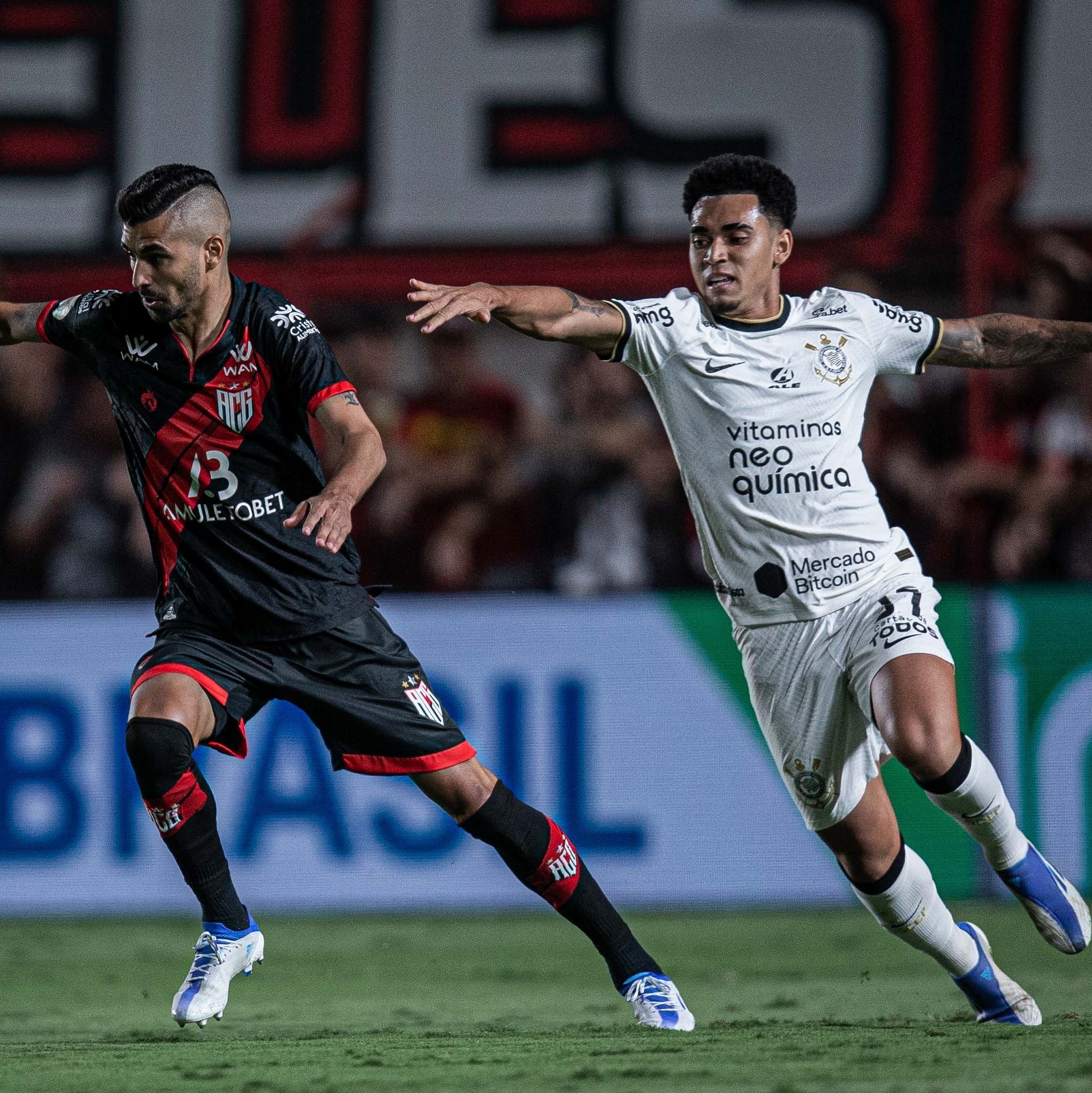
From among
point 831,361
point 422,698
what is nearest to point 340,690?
point 422,698

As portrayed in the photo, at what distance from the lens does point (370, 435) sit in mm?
4164

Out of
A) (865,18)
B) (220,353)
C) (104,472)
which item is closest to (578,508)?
(104,472)

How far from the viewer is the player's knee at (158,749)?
4125mm

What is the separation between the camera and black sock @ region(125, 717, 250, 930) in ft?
13.7

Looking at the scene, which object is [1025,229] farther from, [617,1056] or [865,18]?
[617,1056]

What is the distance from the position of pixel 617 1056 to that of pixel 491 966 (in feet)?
8.33

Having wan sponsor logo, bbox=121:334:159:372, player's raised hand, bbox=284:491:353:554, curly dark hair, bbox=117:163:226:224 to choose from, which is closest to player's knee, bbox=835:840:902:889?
player's raised hand, bbox=284:491:353:554

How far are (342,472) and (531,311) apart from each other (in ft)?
2.39

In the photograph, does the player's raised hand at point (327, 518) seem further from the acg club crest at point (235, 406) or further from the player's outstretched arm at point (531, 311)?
the acg club crest at point (235, 406)

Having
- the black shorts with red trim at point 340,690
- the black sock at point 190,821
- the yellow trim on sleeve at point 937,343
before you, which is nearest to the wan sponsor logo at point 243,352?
the black shorts with red trim at point 340,690

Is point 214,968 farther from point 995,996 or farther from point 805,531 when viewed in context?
point 995,996

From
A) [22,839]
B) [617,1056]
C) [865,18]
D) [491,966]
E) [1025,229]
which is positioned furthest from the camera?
[865,18]

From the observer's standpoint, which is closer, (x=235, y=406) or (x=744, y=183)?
(x=235, y=406)

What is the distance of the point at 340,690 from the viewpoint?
14.3 ft
